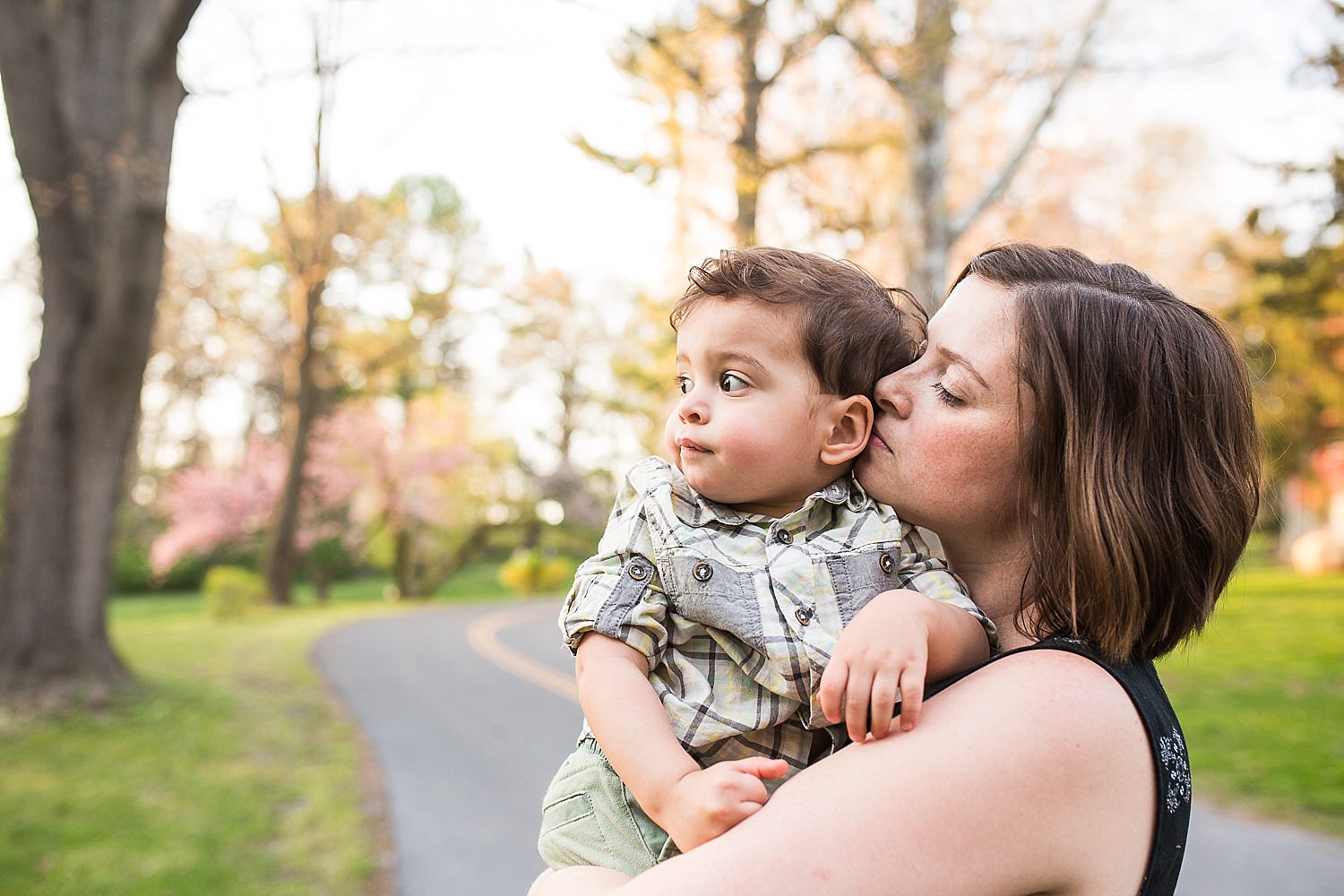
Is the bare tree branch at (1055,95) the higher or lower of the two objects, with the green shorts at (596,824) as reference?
higher

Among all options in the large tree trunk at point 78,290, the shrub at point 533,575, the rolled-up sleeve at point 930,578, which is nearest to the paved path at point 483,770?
the large tree trunk at point 78,290

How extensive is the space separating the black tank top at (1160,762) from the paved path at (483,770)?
15.1ft

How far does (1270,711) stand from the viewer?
8984mm

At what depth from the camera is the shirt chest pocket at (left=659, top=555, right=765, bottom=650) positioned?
141 cm

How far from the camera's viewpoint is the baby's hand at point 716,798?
1227mm

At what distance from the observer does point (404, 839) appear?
621 centimetres

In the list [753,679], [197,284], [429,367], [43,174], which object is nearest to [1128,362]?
[753,679]

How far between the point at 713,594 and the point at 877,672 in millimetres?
292

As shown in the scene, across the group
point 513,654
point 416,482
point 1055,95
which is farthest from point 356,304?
point 1055,95

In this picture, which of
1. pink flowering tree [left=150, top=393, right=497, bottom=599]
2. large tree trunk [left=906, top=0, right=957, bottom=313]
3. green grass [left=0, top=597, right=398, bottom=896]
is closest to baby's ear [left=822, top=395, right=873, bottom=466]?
green grass [left=0, top=597, right=398, bottom=896]

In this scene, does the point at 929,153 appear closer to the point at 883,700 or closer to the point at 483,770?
the point at 483,770

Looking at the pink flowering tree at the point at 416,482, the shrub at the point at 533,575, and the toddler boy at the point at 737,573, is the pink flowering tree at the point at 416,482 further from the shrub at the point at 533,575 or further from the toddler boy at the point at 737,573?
the toddler boy at the point at 737,573

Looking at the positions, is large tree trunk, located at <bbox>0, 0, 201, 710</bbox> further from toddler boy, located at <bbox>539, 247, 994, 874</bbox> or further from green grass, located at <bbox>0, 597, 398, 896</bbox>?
toddler boy, located at <bbox>539, 247, 994, 874</bbox>

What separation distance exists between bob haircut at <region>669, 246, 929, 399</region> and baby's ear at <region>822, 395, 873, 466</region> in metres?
0.03
